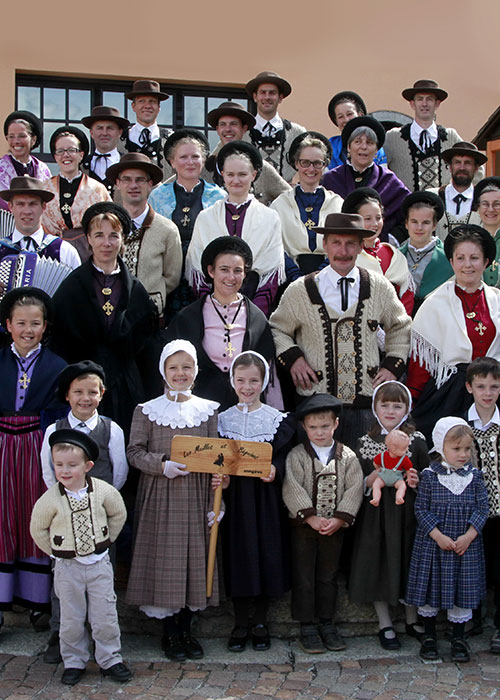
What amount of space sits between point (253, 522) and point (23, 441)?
→ 1298mm

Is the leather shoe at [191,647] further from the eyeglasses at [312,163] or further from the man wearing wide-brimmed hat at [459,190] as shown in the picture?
the man wearing wide-brimmed hat at [459,190]

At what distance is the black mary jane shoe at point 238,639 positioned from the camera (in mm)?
4703

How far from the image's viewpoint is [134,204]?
20.0 ft

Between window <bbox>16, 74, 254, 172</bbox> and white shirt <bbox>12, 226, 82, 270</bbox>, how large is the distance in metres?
5.47

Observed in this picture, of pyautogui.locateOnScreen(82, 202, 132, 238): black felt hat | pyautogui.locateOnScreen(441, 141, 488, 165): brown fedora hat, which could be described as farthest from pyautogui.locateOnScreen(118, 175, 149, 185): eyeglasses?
pyautogui.locateOnScreen(441, 141, 488, 165): brown fedora hat

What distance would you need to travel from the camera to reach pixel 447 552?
4.60 m

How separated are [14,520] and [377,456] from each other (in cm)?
194

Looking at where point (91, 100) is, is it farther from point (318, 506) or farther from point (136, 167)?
point (318, 506)

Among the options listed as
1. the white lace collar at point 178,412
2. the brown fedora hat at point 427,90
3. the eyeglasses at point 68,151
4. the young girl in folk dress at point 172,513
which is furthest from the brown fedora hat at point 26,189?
the brown fedora hat at point 427,90

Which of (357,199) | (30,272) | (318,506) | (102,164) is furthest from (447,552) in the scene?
(102,164)

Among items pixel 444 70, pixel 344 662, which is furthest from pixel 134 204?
pixel 444 70

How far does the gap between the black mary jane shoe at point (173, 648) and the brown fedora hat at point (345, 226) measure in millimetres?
2412

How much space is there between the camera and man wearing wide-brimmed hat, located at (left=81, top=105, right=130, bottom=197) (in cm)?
756

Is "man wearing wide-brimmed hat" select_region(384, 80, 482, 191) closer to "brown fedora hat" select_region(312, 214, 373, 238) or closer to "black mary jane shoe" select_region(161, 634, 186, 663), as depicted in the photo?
"brown fedora hat" select_region(312, 214, 373, 238)
